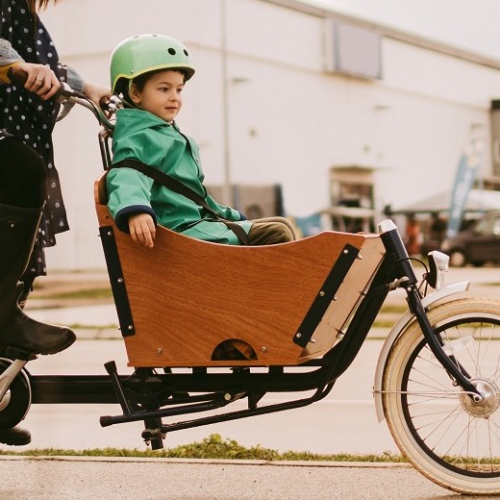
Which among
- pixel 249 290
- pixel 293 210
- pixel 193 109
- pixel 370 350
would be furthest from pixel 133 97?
pixel 293 210

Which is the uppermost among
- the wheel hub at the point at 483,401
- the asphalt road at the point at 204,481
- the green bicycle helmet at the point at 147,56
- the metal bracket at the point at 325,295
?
A: the green bicycle helmet at the point at 147,56

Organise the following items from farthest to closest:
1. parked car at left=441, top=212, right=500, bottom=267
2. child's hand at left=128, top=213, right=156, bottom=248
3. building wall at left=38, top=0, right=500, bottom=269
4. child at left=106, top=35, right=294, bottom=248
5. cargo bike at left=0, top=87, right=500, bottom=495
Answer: building wall at left=38, top=0, right=500, bottom=269
parked car at left=441, top=212, right=500, bottom=267
child at left=106, top=35, right=294, bottom=248
cargo bike at left=0, top=87, right=500, bottom=495
child's hand at left=128, top=213, right=156, bottom=248

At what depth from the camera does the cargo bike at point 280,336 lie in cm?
329

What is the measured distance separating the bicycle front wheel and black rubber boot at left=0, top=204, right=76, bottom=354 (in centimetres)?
114

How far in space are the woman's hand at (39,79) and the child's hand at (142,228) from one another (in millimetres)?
589

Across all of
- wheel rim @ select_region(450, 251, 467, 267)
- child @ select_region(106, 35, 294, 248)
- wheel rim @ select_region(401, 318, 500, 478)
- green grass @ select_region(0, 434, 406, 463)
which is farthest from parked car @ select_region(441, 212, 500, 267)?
child @ select_region(106, 35, 294, 248)

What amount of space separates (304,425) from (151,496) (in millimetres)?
2153

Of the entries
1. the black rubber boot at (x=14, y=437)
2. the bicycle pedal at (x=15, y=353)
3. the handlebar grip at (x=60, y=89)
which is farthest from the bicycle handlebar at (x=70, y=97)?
the black rubber boot at (x=14, y=437)

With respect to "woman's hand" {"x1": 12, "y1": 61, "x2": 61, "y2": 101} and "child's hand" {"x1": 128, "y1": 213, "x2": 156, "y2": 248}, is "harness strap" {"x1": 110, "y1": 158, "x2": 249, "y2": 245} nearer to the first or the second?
"child's hand" {"x1": 128, "y1": 213, "x2": 156, "y2": 248}

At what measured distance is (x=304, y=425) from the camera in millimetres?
5840

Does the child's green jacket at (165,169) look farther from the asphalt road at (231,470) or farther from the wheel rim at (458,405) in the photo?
the asphalt road at (231,470)

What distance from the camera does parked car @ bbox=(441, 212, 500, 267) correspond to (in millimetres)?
29734

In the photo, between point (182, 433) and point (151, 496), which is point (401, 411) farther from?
point (182, 433)

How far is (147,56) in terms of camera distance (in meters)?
3.46
